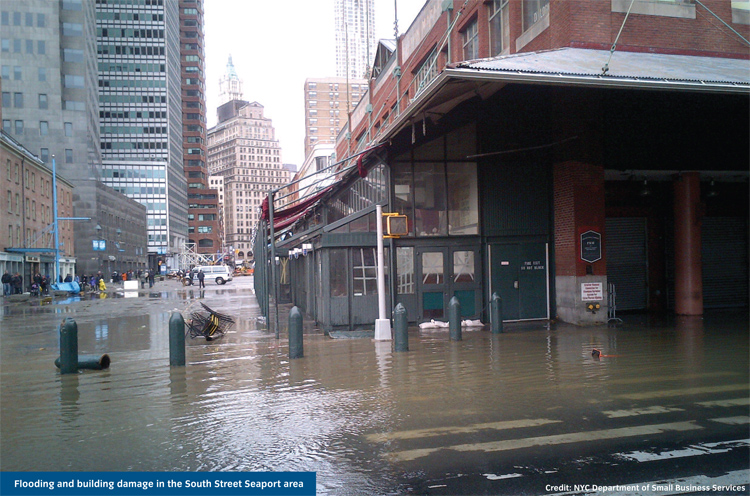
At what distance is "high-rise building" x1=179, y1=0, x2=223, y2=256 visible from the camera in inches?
5827

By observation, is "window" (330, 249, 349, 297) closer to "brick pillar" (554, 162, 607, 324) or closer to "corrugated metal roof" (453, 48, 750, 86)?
"brick pillar" (554, 162, 607, 324)

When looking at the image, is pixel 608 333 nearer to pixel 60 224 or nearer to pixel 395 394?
pixel 395 394

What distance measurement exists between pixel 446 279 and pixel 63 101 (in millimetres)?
80420

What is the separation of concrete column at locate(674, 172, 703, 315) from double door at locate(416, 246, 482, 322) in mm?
6331

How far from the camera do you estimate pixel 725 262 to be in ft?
66.5

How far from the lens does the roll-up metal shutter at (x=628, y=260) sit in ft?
63.3

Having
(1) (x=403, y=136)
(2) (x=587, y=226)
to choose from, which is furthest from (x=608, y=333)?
(1) (x=403, y=136)

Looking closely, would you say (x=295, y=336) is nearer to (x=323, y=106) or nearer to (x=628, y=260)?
(x=628, y=260)

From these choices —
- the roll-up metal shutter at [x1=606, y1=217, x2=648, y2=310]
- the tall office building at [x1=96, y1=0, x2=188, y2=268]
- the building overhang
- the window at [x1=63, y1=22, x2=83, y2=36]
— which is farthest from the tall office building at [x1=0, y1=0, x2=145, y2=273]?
the building overhang

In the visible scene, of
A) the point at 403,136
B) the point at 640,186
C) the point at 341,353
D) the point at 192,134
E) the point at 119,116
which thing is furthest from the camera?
the point at 192,134

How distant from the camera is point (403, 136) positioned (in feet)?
55.7

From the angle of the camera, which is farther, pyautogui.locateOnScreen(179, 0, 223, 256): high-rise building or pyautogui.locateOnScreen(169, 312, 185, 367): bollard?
pyautogui.locateOnScreen(179, 0, 223, 256): high-rise building

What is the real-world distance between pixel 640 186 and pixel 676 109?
440cm

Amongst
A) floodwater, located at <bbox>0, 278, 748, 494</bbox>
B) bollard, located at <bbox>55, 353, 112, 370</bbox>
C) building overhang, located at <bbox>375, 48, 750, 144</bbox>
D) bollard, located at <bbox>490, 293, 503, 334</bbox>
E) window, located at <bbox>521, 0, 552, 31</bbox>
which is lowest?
floodwater, located at <bbox>0, 278, 748, 494</bbox>
